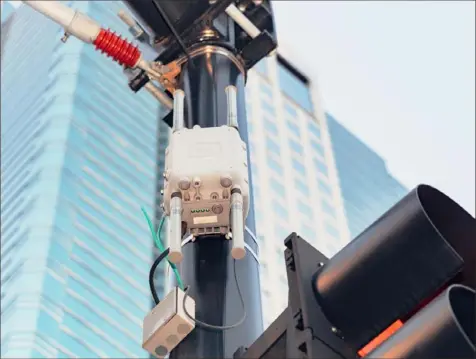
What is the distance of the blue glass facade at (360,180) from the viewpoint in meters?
46.1

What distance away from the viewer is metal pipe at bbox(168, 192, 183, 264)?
2980 mm

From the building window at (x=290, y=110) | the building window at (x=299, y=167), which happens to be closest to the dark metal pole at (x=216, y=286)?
the building window at (x=299, y=167)

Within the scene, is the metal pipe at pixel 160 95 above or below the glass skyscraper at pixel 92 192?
above

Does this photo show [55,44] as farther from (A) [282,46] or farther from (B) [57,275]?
(A) [282,46]

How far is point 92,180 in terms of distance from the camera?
95.8 ft

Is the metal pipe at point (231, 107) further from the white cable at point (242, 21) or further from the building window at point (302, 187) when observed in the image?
the building window at point (302, 187)

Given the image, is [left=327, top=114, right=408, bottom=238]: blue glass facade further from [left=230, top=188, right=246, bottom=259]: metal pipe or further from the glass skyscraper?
[left=230, top=188, right=246, bottom=259]: metal pipe

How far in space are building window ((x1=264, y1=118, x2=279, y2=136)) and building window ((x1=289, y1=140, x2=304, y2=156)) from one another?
93 centimetres

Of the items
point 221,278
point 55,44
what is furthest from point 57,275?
point 221,278

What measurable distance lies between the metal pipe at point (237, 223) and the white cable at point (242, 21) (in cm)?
197

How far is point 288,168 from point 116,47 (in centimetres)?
3694

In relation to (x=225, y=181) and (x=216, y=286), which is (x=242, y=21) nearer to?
(x=225, y=181)

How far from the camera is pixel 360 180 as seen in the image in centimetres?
4866

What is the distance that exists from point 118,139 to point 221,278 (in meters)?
29.4
